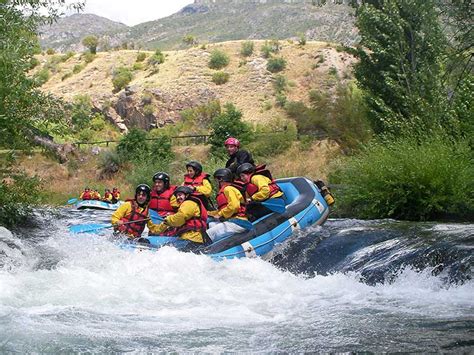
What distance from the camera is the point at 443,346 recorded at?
4.86 metres

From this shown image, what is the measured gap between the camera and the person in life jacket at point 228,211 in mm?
9547

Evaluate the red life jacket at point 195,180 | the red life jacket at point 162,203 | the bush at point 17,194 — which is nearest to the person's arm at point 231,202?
the red life jacket at point 162,203

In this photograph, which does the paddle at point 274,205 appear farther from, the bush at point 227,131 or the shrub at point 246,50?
the shrub at point 246,50

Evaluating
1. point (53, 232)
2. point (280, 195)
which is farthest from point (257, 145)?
point (280, 195)

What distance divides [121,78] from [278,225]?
138ft

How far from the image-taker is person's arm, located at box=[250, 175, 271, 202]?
33.2 ft

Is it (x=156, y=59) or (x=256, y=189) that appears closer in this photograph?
(x=256, y=189)

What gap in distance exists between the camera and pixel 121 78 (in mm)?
49844

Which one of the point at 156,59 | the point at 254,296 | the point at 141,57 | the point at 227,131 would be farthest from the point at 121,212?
the point at 141,57

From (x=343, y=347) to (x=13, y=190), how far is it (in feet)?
26.9

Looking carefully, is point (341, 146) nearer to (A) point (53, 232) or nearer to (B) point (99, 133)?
(A) point (53, 232)

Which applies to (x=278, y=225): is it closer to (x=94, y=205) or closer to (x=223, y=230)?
(x=223, y=230)

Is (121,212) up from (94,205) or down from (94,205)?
up

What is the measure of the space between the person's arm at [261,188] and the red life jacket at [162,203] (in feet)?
5.00
